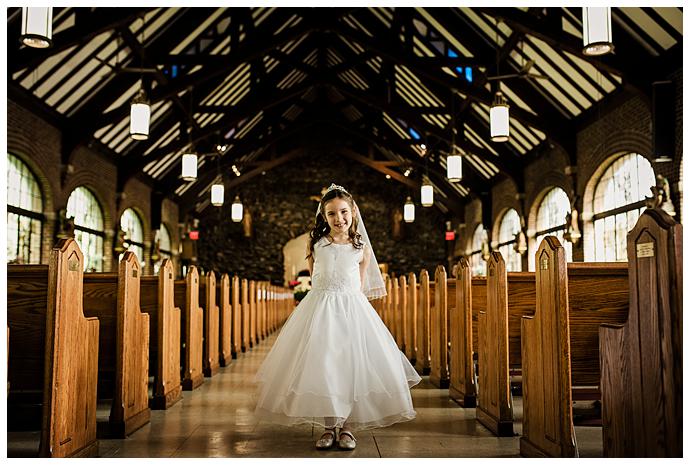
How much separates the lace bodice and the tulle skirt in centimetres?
4

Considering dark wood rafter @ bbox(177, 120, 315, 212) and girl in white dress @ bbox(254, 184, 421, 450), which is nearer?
girl in white dress @ bbox(254, 184, 421, 450)

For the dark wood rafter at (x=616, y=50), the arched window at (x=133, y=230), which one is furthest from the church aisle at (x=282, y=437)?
the arched window at (x=133, y=230)

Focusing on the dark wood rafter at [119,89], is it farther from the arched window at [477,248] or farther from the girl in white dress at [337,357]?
the arched window at [477,248]

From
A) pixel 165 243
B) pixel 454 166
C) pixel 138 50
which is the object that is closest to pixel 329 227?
pixel 454 166

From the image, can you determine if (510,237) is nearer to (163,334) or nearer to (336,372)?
(163,334)

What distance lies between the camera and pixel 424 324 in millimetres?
5984

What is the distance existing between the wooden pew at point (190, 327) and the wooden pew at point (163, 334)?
1.24 feet

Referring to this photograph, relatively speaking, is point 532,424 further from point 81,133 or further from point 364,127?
point 364,127

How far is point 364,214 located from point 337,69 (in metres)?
7.71

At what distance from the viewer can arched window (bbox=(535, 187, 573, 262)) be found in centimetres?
1238

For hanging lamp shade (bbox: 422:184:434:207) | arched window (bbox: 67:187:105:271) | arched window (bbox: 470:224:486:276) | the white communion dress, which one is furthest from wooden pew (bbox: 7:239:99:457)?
arched window (bbox: 470:224:486:276)

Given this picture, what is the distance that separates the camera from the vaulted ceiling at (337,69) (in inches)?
330

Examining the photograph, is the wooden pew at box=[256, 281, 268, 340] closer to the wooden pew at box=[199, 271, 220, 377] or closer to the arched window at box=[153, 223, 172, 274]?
the wooden pew at box=[199, 271, 220, 377]

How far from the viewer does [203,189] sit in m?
19.1
